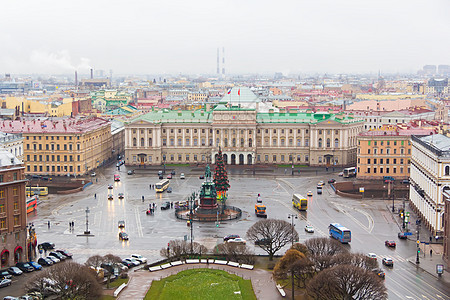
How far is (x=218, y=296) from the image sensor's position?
4478cm

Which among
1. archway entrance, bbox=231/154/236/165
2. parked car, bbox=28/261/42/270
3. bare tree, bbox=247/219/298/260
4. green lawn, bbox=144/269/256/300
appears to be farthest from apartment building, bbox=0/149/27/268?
archway entrance, bbox=231/154/236/165

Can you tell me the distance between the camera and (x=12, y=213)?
53.2m

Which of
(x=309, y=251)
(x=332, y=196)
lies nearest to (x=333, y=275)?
(x=309, y=251)

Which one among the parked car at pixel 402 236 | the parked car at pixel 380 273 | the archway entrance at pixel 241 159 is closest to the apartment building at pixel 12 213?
the parked car at pixel 380 273

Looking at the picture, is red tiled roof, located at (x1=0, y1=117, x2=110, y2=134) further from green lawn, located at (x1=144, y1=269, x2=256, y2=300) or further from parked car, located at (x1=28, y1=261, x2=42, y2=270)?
green lawn, located at (x1=144, y1=269, x2=256, y2=300)

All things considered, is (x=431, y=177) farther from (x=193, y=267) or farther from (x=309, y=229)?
(x=193, y=267)

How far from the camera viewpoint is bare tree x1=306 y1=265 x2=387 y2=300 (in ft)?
126

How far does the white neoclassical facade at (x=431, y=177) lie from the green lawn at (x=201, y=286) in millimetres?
23643

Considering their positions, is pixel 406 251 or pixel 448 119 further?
pixel 448 119

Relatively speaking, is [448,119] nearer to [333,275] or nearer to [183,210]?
[183,210]

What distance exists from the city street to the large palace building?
1415cm

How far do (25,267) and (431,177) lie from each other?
37.7 m

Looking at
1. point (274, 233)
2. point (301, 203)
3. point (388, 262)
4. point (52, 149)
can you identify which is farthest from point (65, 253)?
point (52, 149)

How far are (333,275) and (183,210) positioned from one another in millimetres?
37542
